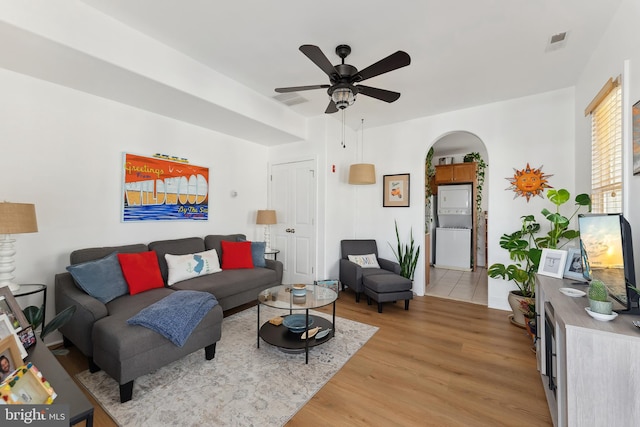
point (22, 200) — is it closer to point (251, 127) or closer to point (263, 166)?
point (251, 127)

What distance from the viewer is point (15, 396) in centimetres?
88

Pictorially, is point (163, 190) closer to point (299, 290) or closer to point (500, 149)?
point (299, 290)

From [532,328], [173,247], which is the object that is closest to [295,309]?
[173,247]

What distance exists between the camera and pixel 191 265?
3275mm

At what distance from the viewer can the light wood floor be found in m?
1.80

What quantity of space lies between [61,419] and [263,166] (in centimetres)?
438

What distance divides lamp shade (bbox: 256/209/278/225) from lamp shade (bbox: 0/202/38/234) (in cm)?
270

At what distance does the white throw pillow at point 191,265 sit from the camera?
10.3 ft

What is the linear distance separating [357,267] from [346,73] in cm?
262

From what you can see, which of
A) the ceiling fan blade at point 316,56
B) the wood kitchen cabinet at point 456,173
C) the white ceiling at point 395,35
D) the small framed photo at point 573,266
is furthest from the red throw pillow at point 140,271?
the wood kitchen cabinet at point 456,173

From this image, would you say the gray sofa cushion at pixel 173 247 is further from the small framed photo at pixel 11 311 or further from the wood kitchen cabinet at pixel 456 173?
the wood kitchen cabinet at pixel 456 173

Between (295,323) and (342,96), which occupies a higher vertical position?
(342,96)

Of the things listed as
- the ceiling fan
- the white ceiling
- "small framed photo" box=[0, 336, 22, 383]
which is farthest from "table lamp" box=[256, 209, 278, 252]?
"small framed photo" box=[0, 336, 22, 383]

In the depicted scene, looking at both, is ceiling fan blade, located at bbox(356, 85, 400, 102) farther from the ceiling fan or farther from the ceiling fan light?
the ceiling fan light
